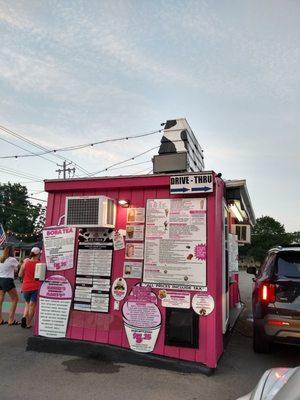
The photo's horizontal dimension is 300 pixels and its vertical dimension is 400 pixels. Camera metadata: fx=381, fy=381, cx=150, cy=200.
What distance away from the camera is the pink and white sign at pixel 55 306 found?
20.3ft

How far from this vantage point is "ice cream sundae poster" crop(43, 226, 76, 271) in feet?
20.9

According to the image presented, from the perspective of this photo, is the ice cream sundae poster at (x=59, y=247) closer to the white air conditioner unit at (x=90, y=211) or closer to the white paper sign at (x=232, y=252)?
the white air conditioner unit at (x=90, y=211)

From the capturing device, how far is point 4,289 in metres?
8.23

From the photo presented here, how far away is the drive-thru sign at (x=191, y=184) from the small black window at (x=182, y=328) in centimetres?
173

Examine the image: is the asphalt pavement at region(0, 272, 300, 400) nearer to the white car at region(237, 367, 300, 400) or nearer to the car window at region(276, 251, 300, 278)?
the car window at region(276, 251, 300, 278)

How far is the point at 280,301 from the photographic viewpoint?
568 cm

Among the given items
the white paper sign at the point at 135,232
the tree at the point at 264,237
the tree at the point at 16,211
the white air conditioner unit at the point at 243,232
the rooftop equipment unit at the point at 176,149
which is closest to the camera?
the white paper sign at the point at 135,232

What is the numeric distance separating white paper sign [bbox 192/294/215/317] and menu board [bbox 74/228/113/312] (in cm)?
142

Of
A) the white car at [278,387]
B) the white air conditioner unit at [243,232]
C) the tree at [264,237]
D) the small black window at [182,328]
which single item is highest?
the tree at [264,237]

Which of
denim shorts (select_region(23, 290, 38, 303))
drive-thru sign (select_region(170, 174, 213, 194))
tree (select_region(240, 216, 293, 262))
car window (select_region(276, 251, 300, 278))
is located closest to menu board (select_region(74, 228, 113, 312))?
drive-thru sign (select_region(170, 174, 213, 194))

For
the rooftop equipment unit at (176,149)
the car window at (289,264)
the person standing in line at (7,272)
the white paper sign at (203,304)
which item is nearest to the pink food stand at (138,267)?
the white paper sign at (203,304)

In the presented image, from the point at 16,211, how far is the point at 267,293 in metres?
69.5

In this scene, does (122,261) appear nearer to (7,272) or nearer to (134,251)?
(134,251)

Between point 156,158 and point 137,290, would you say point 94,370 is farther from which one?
point 156,158
